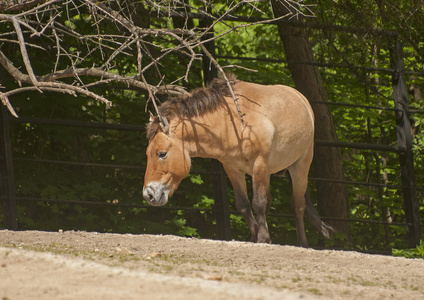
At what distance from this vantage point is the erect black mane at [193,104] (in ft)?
19.7

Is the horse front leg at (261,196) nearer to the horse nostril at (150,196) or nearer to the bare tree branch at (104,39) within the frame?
the bare tree branch at (104,39)

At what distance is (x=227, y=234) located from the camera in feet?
23.4

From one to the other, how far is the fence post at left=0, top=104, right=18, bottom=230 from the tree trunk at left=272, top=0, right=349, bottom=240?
11.0ft

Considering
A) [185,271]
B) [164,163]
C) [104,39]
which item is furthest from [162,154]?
[185,271]

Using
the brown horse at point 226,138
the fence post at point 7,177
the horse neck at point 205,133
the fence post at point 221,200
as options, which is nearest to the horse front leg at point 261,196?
the brown horse at point 226,138

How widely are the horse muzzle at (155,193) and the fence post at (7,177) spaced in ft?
6.14

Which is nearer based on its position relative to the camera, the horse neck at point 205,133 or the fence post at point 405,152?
the horse neck at point 205,133

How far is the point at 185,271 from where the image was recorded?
164 inches

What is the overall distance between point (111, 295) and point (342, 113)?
704 centimetres

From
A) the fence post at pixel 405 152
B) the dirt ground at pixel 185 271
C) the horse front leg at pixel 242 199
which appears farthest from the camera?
the fence post at pixel 405 152

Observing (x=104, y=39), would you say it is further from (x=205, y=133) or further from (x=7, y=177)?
(x=7, y=177)

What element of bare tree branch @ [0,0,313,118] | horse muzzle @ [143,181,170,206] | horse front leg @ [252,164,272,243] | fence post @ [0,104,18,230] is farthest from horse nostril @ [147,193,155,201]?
fence post @ [0,104,18,230]

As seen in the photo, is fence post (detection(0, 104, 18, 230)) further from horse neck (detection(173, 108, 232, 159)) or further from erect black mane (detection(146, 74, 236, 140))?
horse neck (detection(173, 108, 232, 159))

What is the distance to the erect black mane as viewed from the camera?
600cm
